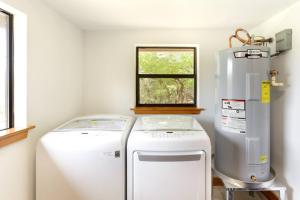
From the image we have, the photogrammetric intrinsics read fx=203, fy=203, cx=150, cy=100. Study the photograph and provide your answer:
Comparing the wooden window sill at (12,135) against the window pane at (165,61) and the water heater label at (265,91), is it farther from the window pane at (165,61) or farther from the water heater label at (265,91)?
the water heater label at (265,91)

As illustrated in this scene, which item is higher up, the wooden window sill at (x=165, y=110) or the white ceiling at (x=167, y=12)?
the white ceiling at (x=167, y=12)

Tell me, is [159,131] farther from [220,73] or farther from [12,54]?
[12,54]

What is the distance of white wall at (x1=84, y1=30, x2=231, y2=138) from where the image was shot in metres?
2.62

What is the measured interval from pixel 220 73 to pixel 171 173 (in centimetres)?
103

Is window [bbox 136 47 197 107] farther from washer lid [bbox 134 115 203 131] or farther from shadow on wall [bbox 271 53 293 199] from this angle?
shadow on wall [bbox 271 53 293 199]

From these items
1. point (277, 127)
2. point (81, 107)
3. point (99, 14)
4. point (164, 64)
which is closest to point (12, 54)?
point (99, 14)

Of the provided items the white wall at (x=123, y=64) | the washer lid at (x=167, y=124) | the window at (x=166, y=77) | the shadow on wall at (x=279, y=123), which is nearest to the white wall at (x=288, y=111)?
the shadow on wall at (x=279, y=123)

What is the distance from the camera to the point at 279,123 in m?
2.06

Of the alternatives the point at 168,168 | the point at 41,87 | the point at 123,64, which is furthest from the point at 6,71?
the point at 168,168

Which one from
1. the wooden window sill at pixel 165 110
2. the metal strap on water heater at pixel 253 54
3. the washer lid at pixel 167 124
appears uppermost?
the metal strap on water heater at pixel 253 54

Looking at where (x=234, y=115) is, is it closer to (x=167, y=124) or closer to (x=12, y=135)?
(x=167, y=124)

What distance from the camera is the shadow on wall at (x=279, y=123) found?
195 cm

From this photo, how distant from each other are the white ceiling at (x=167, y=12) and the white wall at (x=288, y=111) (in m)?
0.15

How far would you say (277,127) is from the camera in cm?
209
